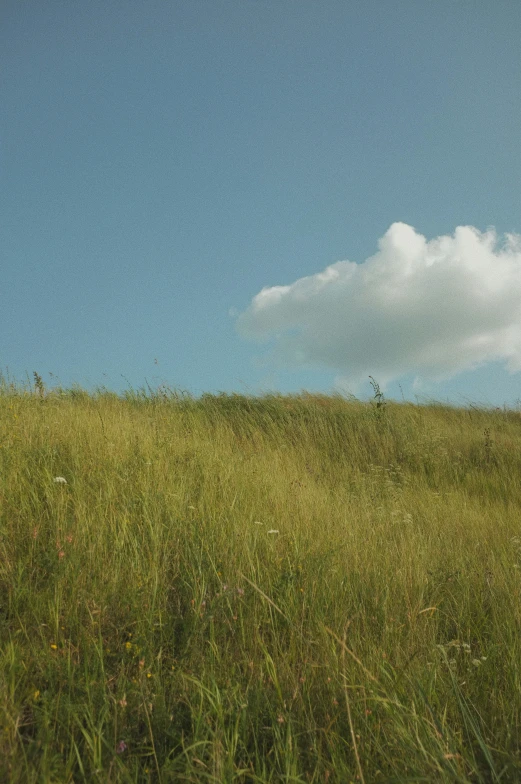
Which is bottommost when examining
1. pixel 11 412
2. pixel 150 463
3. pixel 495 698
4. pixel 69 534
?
pixel 495 698

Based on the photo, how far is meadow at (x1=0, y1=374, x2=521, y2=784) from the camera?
86.1 inches

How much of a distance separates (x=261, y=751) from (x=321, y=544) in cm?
224

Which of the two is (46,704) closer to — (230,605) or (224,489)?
(230,605)

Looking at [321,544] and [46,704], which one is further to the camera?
[321,544]

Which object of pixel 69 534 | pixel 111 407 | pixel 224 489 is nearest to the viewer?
pixel 69 534

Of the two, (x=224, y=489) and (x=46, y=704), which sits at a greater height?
(x=224, y=489)

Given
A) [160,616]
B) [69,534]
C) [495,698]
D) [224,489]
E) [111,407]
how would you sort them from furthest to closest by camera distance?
[111,407], [224,489], [69,534], [160,616], [495,698]

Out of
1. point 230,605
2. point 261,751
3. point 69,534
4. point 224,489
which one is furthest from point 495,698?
point 224,489

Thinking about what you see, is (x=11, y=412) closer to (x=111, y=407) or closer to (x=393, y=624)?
(x=111, y=407)

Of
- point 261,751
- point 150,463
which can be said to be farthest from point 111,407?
point 261,751

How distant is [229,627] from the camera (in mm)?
3014

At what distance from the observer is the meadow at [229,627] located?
7.18 feet

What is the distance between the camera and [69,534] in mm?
3693

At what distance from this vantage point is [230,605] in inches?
123
